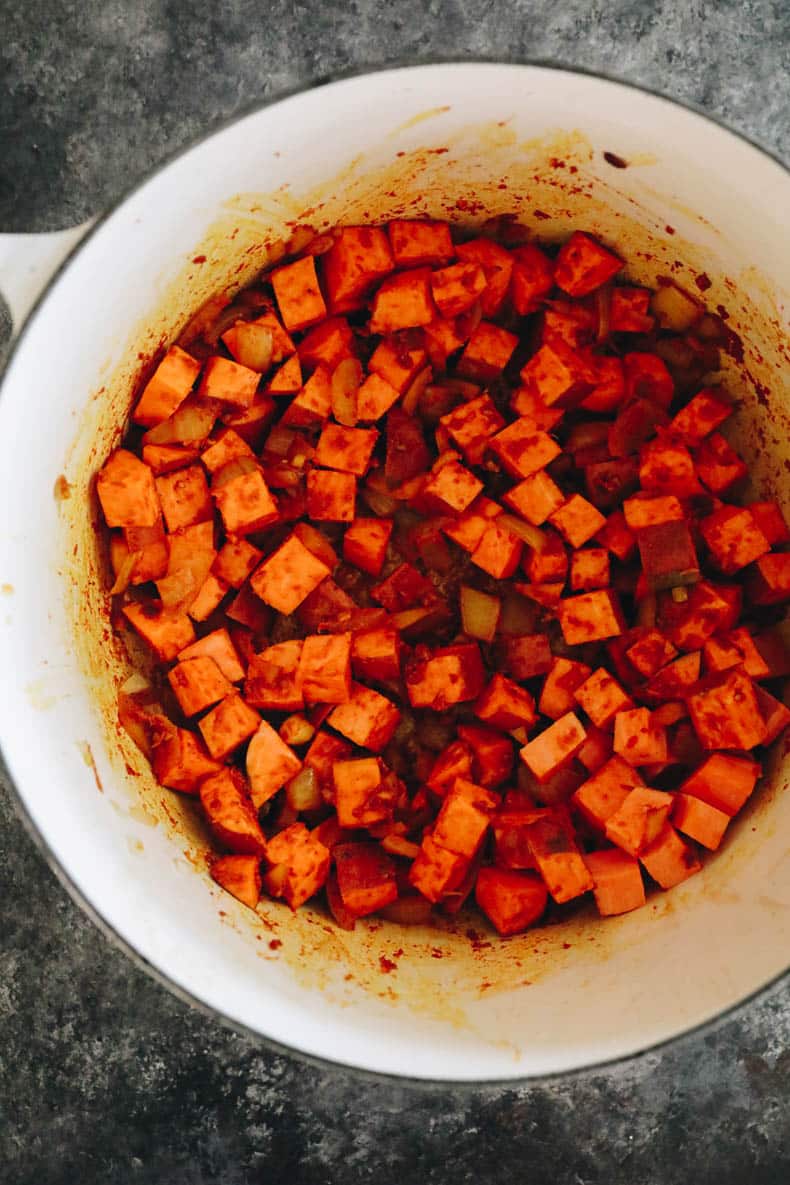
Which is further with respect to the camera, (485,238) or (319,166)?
(485,238)

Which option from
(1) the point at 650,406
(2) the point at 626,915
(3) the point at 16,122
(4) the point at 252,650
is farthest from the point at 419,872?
(3) the point at 16,122

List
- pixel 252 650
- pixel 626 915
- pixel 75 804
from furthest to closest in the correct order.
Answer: pixel 252 650, pixel 626 915, pixel 75 804

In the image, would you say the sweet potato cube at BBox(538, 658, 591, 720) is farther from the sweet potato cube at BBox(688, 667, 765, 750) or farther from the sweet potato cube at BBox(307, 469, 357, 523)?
the sweet potato cube at BBox(307, 469, 357, 523)

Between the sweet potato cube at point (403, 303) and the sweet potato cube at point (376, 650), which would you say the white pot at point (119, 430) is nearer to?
the sweet potato cube at point (403, 303)

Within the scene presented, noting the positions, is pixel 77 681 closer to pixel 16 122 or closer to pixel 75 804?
pixel 75 804

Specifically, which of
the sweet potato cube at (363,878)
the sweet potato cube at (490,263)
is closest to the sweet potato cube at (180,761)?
the sweet potato cube at (363,878)

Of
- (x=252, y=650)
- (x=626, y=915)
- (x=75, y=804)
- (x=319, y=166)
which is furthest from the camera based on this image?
(x=252, y=650)

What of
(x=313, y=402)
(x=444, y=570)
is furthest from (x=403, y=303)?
(x=444, y=570)

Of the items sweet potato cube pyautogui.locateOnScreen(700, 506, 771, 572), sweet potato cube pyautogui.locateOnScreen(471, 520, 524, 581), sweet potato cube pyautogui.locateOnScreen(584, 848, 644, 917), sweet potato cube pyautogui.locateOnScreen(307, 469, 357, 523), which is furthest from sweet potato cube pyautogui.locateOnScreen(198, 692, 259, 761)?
sweet potato cube pyautogui.locateOnScreen(700, 506, 771, 572)
